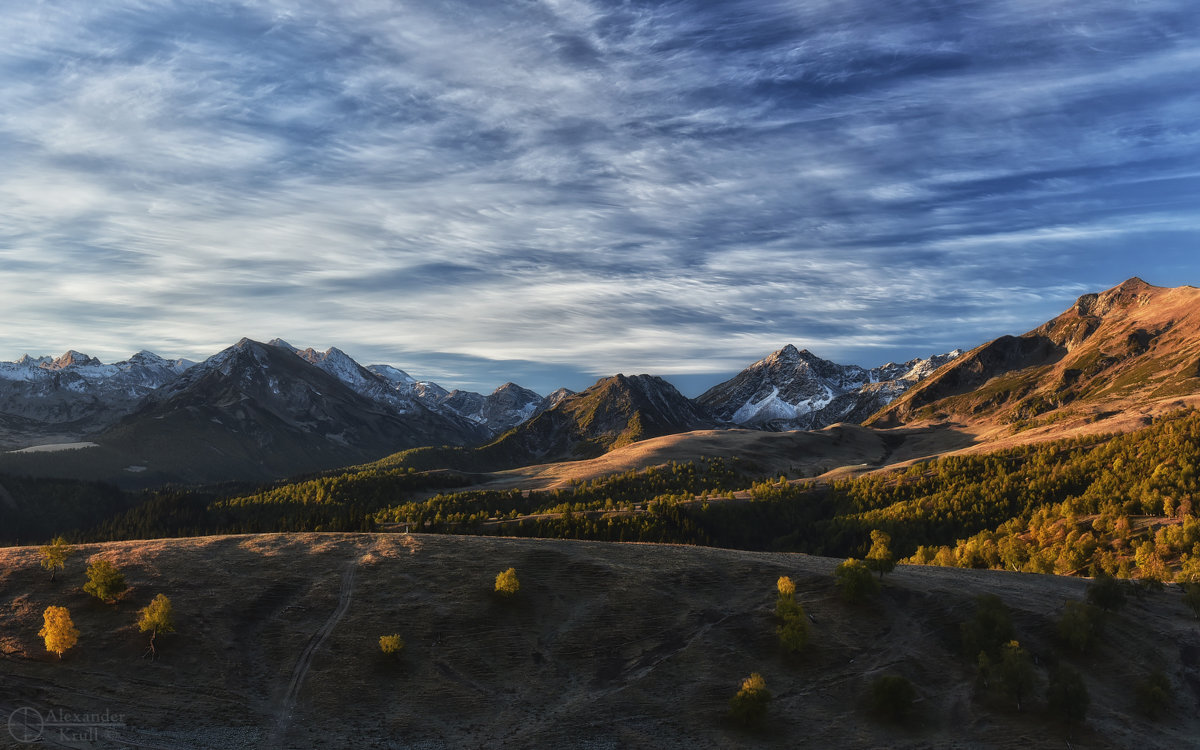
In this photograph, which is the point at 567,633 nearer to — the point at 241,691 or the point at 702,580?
the point at 702,580

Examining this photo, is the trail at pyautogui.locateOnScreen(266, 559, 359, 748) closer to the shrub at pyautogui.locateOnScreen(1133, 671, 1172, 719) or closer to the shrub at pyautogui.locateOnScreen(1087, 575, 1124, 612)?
the shrub at pyautogui.locateOnScreen(1133, 671, 1172, 719)

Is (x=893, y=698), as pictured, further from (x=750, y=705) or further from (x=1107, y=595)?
(x=1107, y=595)

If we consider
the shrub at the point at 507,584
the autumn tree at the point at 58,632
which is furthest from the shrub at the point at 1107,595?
the autumn tree at the point at 58,632

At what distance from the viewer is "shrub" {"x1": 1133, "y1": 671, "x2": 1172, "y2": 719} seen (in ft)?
217

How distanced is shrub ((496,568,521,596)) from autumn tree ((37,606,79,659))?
44677mm

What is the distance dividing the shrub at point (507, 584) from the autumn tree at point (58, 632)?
1759 inches

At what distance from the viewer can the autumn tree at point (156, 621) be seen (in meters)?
68.8

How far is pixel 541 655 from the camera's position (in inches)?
2953

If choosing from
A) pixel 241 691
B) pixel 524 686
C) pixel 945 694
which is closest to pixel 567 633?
pixel 524 686

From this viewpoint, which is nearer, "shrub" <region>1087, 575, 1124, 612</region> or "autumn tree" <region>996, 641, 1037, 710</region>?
"autumn tree" <region>996, 641, 1037, 710</region>

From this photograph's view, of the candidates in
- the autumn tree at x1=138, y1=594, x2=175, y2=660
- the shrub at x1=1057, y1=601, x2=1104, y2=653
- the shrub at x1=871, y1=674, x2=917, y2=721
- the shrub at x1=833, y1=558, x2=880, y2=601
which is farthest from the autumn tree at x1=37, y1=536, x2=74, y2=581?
the shrub at x1=1057, y1=601, x2=1104, y2=653

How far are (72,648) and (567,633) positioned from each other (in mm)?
52293

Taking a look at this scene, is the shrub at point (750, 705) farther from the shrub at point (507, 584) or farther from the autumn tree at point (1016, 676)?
the shrub at point (507, 584)

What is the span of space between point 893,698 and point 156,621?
7659 centimetres
